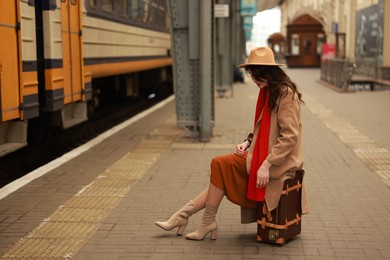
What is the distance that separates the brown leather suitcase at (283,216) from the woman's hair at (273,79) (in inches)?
22.9

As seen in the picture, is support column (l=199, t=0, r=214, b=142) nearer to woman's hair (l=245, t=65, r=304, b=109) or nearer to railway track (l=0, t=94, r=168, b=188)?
railway track (l=0, t=94, r=168, b=188)

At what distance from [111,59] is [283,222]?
7.96 m

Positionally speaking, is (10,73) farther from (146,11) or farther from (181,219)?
(146,11)

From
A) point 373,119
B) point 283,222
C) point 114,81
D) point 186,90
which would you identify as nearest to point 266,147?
point 283,222

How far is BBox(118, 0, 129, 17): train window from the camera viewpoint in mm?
13078

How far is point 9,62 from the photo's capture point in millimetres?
7062

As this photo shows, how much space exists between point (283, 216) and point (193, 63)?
570 cm

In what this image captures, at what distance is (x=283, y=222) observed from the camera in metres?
4.77

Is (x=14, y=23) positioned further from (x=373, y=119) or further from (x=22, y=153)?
(x=373, y=119)

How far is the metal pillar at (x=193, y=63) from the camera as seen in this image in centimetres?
985

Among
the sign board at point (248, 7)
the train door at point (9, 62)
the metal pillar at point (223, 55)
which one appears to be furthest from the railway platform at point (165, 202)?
the sign board at point (248, 7)

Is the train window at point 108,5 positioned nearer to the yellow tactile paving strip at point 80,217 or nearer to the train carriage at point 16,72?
the train carriage at point 16,72

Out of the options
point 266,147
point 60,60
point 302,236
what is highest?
point 60,60

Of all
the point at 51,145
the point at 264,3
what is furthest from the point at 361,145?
the point at 264,3
